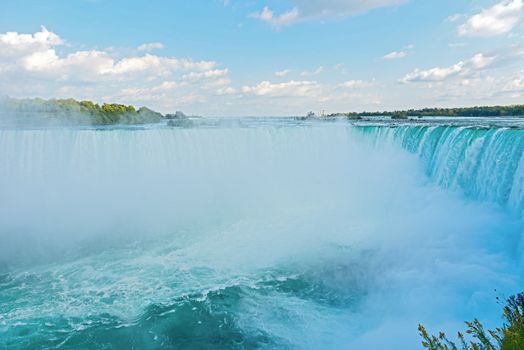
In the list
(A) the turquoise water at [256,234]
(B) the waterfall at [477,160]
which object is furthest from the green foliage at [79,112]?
(B) the waterfall at [477,160]

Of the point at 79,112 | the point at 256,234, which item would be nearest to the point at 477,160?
the point at 256,234

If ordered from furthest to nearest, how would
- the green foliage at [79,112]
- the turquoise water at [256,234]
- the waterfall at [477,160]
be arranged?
the green foliage at [79,112] → the waterfall at [477,160] → the turquoise water at [256,234]

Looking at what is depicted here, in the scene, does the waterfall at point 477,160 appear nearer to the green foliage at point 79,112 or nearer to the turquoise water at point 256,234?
the turquoise water at point 256,234

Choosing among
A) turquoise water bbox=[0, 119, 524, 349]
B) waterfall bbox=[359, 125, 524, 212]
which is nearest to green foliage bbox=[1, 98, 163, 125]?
turquoise water bbox=[0, 119, 524, 349]

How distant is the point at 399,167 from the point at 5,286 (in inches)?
519

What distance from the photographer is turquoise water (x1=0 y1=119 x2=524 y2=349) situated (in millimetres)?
6574

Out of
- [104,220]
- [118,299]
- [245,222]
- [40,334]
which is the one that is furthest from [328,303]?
[104,220]

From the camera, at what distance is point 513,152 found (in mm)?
9625

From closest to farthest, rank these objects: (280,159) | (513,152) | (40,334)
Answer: (40,334) → (513,152) → (280,159)

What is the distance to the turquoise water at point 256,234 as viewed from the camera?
6.57m

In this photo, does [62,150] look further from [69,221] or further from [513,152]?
[513,152]

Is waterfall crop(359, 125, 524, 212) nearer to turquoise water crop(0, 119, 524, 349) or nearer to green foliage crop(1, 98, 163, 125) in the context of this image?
turquoise water crop(0, 119, 524, 349)

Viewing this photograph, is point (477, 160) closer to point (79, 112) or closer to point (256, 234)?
point (256, 234)

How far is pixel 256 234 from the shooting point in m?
11.5
